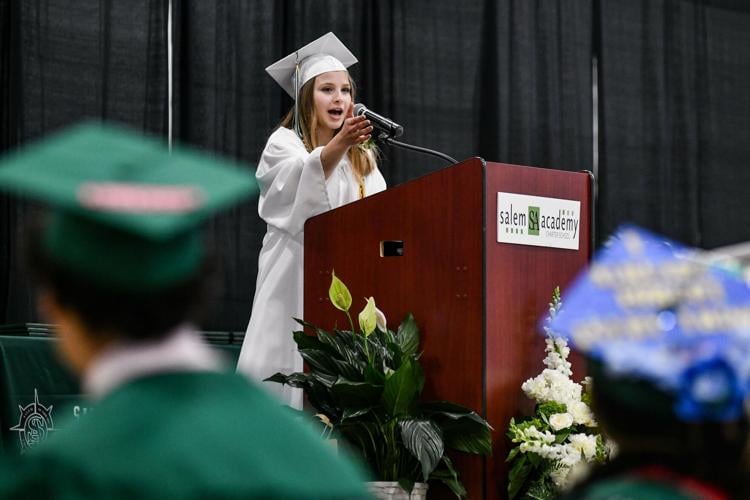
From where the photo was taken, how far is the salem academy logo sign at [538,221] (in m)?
3.16

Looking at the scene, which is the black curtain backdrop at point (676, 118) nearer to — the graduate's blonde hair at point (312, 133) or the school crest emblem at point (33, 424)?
the graduate's blonde hair at point (312, 133)

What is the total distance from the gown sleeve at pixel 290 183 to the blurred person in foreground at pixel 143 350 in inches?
116

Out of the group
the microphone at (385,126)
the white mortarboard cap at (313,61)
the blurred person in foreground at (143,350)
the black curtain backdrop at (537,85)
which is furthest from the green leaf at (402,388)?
the black curtain backdrop at (537,85)

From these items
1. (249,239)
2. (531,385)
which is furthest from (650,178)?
(531,385)

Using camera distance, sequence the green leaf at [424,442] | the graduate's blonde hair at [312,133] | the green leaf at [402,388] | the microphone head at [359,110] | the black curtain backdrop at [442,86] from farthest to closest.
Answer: the black curtain backdrop at [442,86], the graduate's blonde hair at [312,133], the microphone head at [359,110], the green leaf at [402,388], the green leaf at [424,442]

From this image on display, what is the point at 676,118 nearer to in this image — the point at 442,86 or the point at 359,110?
the point at 442,86

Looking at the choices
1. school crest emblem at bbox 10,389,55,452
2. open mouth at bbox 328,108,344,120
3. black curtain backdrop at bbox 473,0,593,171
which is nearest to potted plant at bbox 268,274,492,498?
school crest emblem at bbox 10,389,55,452

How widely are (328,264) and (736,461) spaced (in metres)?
2.68

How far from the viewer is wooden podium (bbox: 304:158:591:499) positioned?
10.2 ft

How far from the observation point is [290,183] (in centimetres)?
404

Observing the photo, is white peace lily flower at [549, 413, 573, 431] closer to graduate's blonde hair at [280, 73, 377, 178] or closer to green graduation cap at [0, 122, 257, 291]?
graduate's blonde hair at [280, 73, 377, 178]

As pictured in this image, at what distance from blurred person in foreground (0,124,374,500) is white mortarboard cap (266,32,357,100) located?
3.47 meters

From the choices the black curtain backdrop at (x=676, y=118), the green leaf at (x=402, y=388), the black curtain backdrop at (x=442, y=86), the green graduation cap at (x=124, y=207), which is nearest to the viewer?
the green graduation cap at (x=124, y=207)

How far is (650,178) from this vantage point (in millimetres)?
6531
